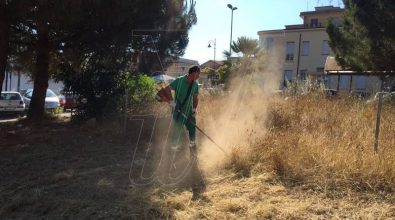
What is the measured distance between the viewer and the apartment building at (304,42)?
4775 cm

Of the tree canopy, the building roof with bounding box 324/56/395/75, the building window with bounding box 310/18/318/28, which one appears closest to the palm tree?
the building roof with bounding box 324/56/395/75

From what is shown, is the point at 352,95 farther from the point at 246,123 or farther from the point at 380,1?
the point at 380,1

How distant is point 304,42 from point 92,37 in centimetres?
3866

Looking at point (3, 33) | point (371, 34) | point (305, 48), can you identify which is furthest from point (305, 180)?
point (305, 48)

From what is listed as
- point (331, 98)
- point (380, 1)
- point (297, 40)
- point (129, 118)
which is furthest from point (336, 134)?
point (297, 40)

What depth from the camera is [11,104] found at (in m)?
23.4

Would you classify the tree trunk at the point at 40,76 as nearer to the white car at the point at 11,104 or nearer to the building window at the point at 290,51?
the white car at the point at 11,104

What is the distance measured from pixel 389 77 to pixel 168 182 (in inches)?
509

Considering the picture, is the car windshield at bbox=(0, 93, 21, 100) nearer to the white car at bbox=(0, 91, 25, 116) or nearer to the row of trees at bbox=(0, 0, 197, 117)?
the white car at bbox=(0, 91, 25, 116)

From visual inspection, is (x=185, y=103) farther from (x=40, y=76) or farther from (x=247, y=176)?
(x=40, y=76)

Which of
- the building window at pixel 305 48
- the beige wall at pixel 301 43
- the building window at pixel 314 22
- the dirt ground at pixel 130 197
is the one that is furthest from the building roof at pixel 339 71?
the building window at pixel 314 22

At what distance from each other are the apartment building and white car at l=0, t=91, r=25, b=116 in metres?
28.4

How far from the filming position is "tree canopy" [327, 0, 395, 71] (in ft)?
52.9

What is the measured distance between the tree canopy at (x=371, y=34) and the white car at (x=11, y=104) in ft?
48.4
